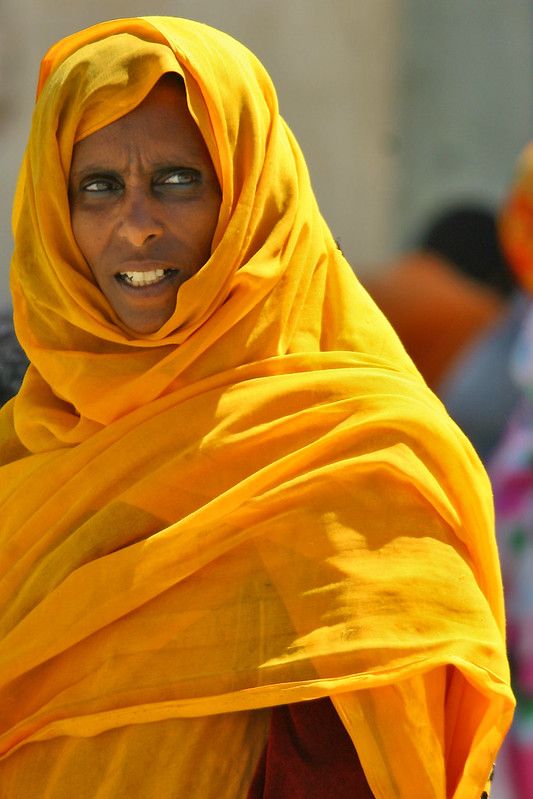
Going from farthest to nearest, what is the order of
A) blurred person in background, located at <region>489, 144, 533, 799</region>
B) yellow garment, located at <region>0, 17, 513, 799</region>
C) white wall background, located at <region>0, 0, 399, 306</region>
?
white wall background, located at <region>0, 0, 399, 306</region> < blurred person in background, located at <region>489, 144, 533, 799</region> < yellow garment, located at <region>0, 17, 513, 799</region>

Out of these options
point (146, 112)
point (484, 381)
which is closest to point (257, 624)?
point (146, 112)

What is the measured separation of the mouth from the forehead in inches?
6.2

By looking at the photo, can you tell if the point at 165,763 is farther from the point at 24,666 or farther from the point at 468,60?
the point at 468,60

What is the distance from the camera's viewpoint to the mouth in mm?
2514

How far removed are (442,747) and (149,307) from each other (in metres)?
0.70

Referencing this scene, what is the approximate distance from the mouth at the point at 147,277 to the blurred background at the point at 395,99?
308 cm

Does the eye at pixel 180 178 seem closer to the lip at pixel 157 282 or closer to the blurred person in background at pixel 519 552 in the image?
the lip at pixel 157 282

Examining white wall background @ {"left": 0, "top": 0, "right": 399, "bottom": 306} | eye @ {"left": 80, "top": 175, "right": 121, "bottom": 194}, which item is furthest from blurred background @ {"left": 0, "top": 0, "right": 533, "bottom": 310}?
eye @ {"left": 80, "top": 175, "right": 121, "bottom": 194}

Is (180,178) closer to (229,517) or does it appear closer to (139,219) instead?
(139,219)

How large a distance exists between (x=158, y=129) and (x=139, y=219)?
0.42ft

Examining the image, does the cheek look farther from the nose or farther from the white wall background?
the white wall background

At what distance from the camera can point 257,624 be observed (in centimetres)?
237

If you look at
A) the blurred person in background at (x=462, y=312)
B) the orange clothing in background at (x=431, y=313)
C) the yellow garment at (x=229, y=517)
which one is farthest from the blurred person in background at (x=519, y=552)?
the yellow garment at (x=229, y=517)

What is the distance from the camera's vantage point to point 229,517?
95.0 inches
